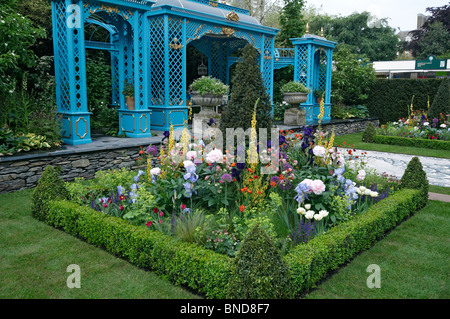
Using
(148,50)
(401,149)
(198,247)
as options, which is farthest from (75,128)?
(401,149)

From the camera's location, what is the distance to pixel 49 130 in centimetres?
748

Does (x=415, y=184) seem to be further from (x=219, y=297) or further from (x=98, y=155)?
(x=98, y=155)

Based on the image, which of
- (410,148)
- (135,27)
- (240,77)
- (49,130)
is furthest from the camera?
(410,148)

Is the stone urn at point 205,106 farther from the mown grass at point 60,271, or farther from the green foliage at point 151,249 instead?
the mown grass at point 60,271

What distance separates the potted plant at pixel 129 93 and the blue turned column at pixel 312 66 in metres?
7.80

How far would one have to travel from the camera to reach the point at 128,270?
153 inches

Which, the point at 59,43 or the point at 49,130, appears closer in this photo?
the point at 49,130

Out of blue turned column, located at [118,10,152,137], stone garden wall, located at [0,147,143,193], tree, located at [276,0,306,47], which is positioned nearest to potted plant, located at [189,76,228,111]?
blue turned column, located at [118,10,152,137]

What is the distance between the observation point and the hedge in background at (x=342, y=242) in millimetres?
3453

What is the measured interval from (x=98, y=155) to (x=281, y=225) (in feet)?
15.2

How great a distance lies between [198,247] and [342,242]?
151cm
